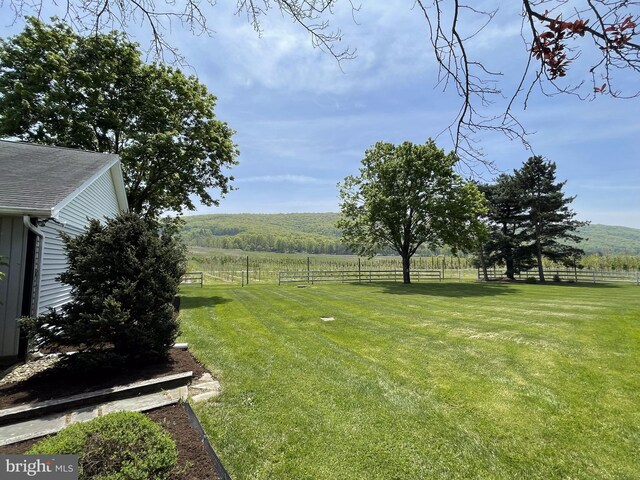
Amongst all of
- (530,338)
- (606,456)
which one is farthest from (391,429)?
(530,338)

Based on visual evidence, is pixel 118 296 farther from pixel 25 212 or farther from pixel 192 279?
pixel 192 279

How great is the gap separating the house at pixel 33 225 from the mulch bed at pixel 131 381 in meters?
1.56

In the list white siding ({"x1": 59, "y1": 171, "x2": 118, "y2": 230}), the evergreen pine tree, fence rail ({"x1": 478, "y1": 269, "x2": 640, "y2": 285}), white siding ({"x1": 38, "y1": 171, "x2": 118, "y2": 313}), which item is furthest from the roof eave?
fence rail ({"x1": 478, "y1": 269, "x2": 640, "y2": 285})

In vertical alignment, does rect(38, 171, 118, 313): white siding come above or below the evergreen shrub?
above

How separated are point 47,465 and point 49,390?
2309mm

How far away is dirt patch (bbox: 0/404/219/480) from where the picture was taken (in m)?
2.26

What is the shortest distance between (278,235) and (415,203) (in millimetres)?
102335

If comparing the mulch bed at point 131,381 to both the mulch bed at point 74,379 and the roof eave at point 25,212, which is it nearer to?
the mulch bed at point 74,379

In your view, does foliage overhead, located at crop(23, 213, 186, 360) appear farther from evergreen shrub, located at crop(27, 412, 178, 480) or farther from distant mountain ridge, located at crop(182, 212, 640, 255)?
distant mountain ridge, located at crop(182, 212, 640, 255)

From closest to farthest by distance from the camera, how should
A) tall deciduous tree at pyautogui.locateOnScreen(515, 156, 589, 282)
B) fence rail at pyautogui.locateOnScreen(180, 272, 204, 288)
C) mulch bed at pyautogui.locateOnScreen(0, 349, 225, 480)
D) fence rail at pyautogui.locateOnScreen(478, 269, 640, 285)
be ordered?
mulch bed at pyautogui.locateOnScreen(0, 349, 225, 480) → fence rail at pyautogui.locateOnScreen(180, 272, 204, 288) → fence rail at pyautogui.locateOnScreen(478, 269, 640, 285) → tall deciduous tree at pyautogui.locateOnScreen(515, 156, 589, 282)

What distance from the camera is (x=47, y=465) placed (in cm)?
196

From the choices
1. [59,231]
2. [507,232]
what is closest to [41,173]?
[59,231]

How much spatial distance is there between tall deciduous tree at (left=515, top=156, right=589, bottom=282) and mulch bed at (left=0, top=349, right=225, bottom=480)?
2828cm

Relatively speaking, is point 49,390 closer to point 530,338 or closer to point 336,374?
point 336,374
